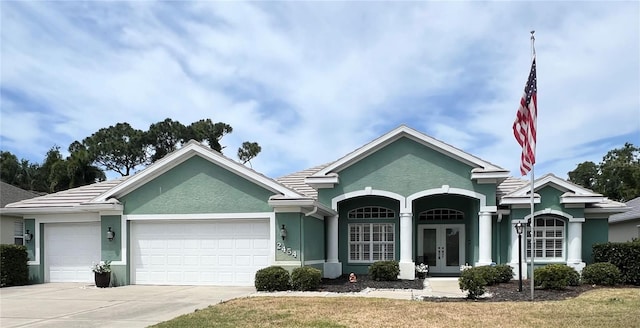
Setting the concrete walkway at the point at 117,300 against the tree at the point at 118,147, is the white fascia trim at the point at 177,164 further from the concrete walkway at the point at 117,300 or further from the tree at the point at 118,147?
the tree at the point at 118,147

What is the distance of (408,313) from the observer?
35.1ft

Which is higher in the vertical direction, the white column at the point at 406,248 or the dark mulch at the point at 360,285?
the white column at the point at 406,248

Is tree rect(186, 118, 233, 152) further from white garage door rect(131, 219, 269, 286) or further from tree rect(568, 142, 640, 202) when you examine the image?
tree rect(568, 142, 640, 202)

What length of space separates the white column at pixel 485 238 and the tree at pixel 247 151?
31.2 metres

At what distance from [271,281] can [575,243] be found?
435 inches

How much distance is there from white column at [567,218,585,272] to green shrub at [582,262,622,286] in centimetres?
238

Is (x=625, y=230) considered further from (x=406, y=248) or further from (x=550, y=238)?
(x=406, y=248)

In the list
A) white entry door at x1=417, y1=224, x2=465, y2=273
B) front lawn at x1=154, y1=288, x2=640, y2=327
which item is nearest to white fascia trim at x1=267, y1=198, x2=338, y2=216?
front lawn at x1=154, y1=288, x2=640, y2=327

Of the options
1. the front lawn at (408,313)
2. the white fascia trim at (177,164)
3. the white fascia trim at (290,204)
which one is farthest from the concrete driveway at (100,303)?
the white fascia trim at (177,164)

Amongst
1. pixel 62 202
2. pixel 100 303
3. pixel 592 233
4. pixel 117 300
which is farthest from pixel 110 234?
pixel 592 233

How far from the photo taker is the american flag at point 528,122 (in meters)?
13.7

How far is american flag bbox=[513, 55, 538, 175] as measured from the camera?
1369 cm

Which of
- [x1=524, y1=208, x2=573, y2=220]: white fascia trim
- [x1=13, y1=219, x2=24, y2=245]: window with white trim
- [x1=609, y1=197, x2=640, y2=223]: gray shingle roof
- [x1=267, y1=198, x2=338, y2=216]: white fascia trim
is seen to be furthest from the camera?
[x1=609, y1=197, x2=640, y2=223]: gray shingle roof

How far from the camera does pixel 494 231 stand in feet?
63.8
